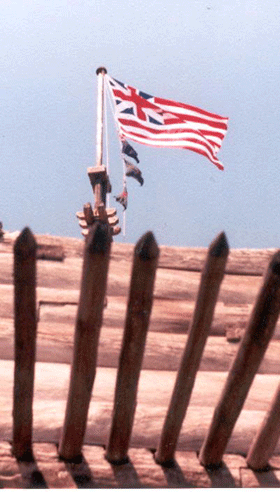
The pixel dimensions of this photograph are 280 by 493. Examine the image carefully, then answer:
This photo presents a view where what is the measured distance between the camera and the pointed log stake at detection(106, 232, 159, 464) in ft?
9.66

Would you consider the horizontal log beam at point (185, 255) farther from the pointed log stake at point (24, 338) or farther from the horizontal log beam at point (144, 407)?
the pointed log stake at point (24, 338)

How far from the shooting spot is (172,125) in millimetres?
11477

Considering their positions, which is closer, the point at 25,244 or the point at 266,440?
the point at 25,244

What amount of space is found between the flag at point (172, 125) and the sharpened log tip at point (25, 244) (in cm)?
838

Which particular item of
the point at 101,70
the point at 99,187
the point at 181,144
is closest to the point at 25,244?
the point at 99,187

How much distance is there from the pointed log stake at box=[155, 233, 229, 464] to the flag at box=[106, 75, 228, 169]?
7.77 meters

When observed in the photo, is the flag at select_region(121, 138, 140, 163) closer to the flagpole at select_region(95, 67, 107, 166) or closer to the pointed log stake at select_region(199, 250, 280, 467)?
the flagpole at select_region(95, 67, 107, 166)

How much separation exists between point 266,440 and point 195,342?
0.88m

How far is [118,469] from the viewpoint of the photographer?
12.5 ft

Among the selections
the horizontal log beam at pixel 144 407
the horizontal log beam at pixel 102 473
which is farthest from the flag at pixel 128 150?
the horizontal log beam at pixel 102 473

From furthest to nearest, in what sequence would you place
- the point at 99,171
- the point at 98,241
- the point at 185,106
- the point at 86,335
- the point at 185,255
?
1. the point at 185,106
2. the point at 99,171
3. the point at 185,255
4. the point at 86,335
5. the point at 98,241

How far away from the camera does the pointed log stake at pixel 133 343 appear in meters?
2.95

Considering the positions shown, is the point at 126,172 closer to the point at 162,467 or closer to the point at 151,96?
the point at 151,96

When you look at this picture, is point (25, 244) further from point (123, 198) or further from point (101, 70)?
point (101, 70)
